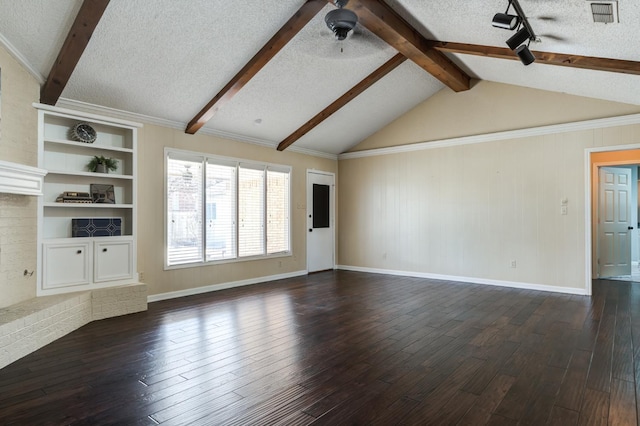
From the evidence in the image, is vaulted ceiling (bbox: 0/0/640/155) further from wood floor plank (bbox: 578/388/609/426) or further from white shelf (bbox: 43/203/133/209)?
wood floor plank (bbox: 578/388/609/426)

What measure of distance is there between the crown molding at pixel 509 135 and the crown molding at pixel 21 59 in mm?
5587

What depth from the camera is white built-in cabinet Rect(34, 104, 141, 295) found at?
4004 mm

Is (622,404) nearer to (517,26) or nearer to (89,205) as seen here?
(517,26)

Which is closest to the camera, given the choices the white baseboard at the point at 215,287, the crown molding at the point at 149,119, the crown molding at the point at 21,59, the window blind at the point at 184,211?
the crown molding at the point at 21,59

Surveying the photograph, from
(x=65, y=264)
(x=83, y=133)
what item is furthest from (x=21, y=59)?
(x=65, y=264)

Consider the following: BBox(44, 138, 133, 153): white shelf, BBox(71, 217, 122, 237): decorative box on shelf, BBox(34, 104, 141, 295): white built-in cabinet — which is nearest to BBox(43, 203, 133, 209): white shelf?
BBox(34, 104, 141, 295): white built-in cabinet

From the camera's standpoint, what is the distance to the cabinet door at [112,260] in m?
4.32

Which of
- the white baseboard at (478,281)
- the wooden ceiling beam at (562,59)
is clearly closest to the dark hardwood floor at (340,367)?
the white baseboard at (478,281)

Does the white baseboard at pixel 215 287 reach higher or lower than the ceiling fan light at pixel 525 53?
lower

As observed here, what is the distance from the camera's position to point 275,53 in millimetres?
4309

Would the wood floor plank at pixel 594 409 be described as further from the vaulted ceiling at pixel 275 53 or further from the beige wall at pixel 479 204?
the beige wall at pixel 479 204

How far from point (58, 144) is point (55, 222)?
920 millimetres

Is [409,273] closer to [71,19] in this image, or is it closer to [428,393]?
[428,393]

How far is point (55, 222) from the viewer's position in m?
4.23
